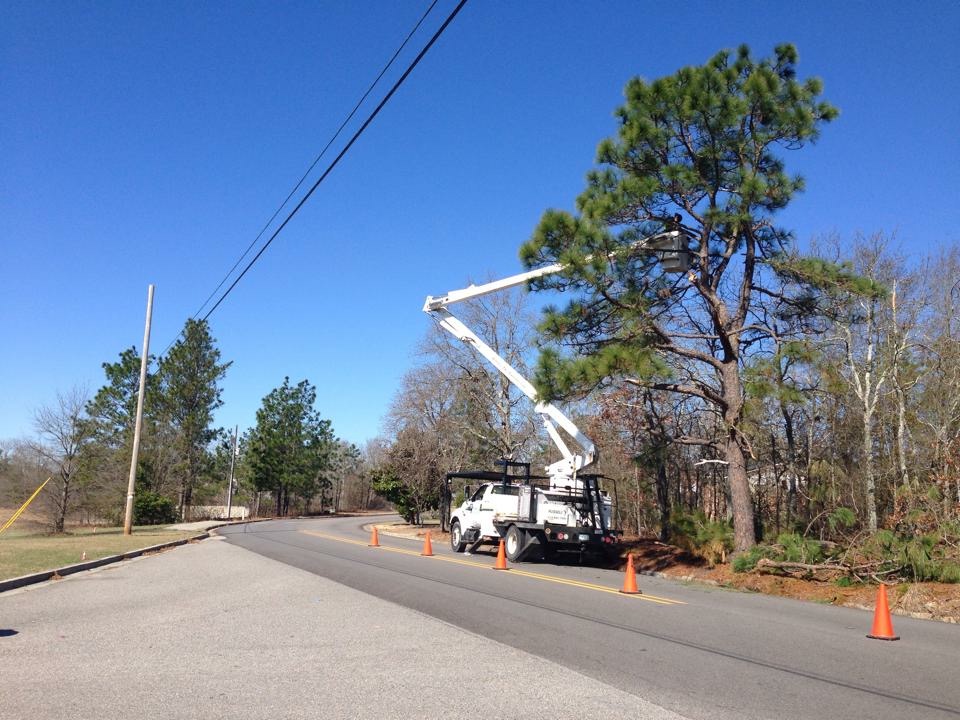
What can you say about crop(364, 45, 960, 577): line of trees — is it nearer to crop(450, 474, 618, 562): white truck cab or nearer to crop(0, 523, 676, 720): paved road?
crop(450, 474, 618, 562): white truck cab

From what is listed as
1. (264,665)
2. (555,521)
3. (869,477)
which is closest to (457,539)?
(555,521)

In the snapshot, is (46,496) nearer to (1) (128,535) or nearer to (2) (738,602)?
(1) (128,535)

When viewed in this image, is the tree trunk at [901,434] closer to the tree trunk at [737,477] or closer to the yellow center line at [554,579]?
the tree trunk at [737,477]

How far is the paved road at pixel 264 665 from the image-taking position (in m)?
5.77

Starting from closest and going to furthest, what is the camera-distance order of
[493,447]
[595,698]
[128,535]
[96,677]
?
[595,698]
[96,677]
[128,535]
[493,447]

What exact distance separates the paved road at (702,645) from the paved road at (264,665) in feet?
0.73

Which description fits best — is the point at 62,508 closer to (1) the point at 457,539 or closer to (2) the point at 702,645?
(1) the point at 457,539

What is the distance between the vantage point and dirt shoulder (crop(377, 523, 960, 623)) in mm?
12023

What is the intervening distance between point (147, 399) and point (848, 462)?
4714 cm

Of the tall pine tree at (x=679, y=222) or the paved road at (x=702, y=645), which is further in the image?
the tall pine tree at (x=679, y=222)

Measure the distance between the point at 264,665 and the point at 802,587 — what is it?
36.5ft

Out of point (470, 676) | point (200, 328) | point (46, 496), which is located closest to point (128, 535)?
point (46, 496)

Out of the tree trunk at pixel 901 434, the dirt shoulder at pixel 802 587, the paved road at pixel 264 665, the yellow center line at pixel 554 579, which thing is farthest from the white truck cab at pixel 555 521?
the paved road at pixel 264 665

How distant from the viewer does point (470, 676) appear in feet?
22.4
